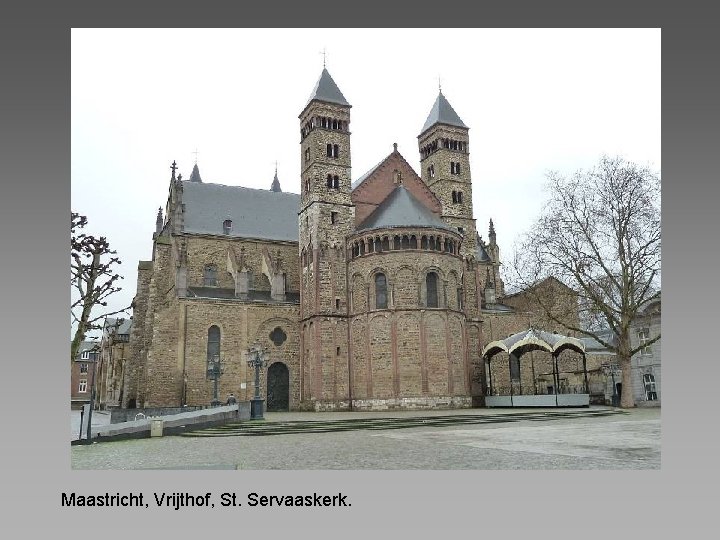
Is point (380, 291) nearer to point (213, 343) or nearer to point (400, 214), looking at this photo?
point (400, 214)

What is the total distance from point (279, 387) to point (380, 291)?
10922mm

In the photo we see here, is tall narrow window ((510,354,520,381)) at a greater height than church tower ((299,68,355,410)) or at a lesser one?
lesser

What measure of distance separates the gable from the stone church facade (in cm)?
9

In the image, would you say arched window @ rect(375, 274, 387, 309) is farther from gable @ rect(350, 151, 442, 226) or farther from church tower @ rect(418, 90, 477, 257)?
church tower @ rect(418, 90, 477, 257)

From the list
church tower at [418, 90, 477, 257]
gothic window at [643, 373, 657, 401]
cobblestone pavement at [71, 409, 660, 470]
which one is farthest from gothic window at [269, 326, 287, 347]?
cobblestone pavement at [71, 409, 660, 470]

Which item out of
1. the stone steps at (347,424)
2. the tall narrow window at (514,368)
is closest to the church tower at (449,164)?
the tall narrow window at (514,368)

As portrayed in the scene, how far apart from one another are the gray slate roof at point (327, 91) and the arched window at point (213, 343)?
61.2ft

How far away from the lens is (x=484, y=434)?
1984cm

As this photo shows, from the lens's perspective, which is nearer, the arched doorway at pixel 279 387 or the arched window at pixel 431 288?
the arched window at pixel 431 288

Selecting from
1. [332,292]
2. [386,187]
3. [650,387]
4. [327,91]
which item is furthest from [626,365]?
[327,91]

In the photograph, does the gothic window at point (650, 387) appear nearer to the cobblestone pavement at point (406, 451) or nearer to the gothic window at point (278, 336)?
the cobblestone pavement at point (406, 451)

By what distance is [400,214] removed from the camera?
147ft

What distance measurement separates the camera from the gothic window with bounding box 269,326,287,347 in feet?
156

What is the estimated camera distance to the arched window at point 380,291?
43.2 metres
